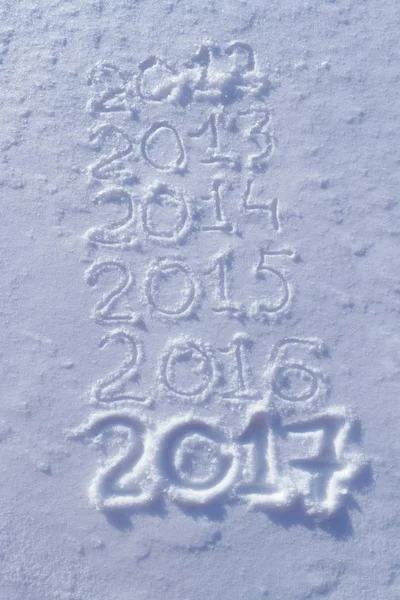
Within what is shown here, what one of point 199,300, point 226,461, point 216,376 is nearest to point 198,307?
point 199,300

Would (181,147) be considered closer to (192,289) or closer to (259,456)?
(192,289)

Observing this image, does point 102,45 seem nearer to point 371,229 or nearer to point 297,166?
point 297,166

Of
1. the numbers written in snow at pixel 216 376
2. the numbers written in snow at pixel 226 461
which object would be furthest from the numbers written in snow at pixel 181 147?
the numbers written in snow at pixel 226 461

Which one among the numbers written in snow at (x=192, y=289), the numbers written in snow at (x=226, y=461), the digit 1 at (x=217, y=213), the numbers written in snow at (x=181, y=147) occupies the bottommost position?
the numbers written in snow at (x=226, y=461)

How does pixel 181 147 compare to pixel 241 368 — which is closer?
pixel 241 368

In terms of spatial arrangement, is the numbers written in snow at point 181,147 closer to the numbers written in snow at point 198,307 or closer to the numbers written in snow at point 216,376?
the numbers written in snow at point 198,307

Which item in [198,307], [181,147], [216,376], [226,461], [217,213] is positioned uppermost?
[181,147]

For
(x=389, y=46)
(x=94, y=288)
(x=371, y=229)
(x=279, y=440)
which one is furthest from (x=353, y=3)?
(x=279, y=440)
